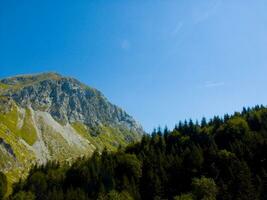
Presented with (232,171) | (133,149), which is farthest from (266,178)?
(133,149)

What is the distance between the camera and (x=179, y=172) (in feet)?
456

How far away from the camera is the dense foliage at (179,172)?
113812 mm

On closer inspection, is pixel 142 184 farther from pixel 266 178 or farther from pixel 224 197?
pixel 266 178

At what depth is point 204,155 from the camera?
148 metres

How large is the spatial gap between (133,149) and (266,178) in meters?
82.6

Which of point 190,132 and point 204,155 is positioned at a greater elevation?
point 190,132

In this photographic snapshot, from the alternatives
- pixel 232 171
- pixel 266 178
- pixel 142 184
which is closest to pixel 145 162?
pixel 142 184

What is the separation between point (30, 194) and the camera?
13912 centimetres

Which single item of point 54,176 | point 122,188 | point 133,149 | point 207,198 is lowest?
point 207,198

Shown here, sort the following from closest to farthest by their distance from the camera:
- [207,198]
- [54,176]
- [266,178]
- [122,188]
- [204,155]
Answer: [207,198], [266,178], [122,188], [204,155], [54,176]

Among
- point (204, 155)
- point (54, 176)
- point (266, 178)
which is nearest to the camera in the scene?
point (266, 178)

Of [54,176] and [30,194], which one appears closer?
[30,194]

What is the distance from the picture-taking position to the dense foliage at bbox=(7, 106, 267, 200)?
11381 centimetres

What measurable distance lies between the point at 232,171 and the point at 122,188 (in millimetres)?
42022
